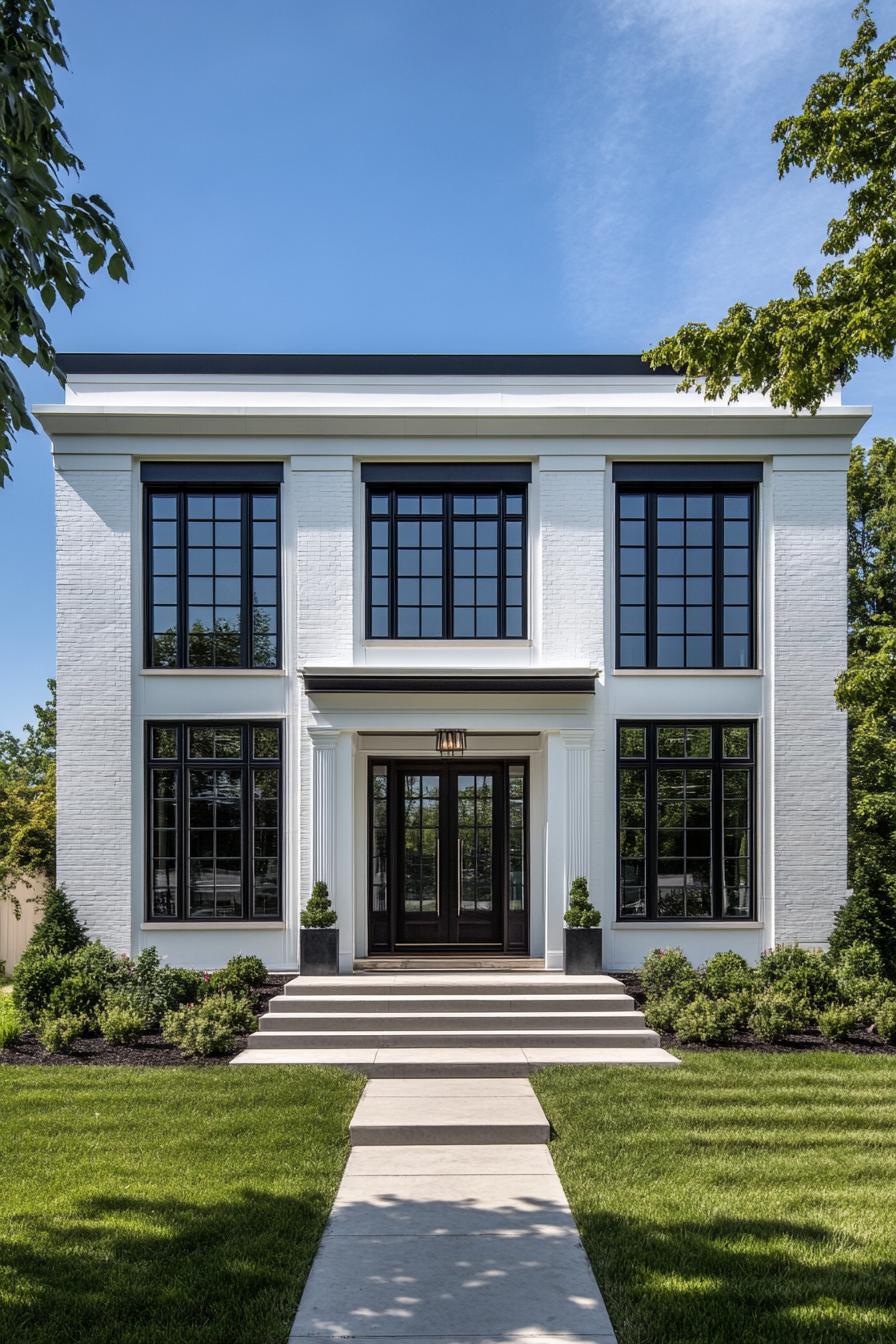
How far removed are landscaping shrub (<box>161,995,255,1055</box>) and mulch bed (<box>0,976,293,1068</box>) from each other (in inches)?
3.8

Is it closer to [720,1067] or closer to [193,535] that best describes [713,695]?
[720,1067]

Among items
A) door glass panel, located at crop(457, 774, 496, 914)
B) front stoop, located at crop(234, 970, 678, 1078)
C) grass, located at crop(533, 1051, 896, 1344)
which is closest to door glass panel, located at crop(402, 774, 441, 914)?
door glass panel, located at crop(457, 774, 496, 914)

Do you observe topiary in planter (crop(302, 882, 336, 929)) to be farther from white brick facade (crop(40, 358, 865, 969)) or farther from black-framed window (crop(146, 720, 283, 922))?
black-framed window (crop(146, 720, 283, 922))

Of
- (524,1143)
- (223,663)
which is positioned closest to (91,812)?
(223,663)

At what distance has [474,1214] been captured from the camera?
21.2ft

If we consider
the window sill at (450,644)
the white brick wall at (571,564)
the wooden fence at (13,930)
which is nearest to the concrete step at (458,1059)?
the white brick wall at (571,564)

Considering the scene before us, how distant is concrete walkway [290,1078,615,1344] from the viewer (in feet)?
16.5

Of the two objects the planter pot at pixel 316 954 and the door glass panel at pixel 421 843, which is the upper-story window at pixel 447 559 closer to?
the door glass panel at pixel 421 843

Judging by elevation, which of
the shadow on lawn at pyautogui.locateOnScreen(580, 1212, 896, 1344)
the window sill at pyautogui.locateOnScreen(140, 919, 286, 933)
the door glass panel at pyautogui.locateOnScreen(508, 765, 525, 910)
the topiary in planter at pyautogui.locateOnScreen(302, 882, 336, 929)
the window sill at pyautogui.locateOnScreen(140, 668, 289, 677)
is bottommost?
the shadow on lawn at pyautogui.locateOnScreen(580, 1212, 896, 1344)

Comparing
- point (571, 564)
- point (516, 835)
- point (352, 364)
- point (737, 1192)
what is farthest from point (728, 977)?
point (352, 364)

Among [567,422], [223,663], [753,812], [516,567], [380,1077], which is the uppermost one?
[567,422]

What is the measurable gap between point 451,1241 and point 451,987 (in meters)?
5.93

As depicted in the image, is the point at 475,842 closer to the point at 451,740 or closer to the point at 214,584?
the point at 451,740

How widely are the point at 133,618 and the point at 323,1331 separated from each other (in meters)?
10.7
